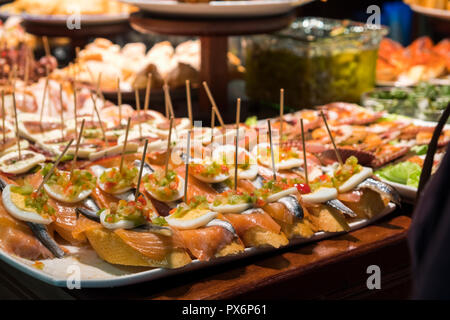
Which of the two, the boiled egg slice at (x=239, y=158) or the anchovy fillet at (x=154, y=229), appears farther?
the boiled egg slice at (x=239, y=158)

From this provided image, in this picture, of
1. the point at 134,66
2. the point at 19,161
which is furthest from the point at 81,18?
the point at 19,161

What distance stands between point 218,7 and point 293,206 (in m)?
1.52

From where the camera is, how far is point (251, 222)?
7.33 ft

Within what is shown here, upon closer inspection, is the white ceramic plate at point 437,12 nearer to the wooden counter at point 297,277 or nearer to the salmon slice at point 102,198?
the wooden counter at point 297,277

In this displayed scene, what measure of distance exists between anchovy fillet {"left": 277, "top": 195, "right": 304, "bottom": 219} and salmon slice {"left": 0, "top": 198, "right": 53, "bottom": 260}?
2.71 ft

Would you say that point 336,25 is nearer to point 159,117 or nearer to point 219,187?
point 159,117

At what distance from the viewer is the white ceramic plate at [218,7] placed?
11.3 feet

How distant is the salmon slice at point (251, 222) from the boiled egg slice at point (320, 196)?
8.4 inches

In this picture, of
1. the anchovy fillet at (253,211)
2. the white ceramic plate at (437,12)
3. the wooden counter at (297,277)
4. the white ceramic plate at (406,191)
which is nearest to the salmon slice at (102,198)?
the wooden counter at (297,277)

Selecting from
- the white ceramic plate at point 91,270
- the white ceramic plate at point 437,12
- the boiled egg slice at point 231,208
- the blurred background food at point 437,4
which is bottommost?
the white ceramic plate at point 91,270

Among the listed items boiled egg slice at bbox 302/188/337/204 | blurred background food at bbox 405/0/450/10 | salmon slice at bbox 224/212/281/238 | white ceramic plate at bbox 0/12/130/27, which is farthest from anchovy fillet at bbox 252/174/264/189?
blurred background food at bbox 405/0/450/10

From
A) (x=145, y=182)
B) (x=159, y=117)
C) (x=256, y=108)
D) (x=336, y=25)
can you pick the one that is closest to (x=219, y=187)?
(x=145, y=182)

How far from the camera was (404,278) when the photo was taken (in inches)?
100
